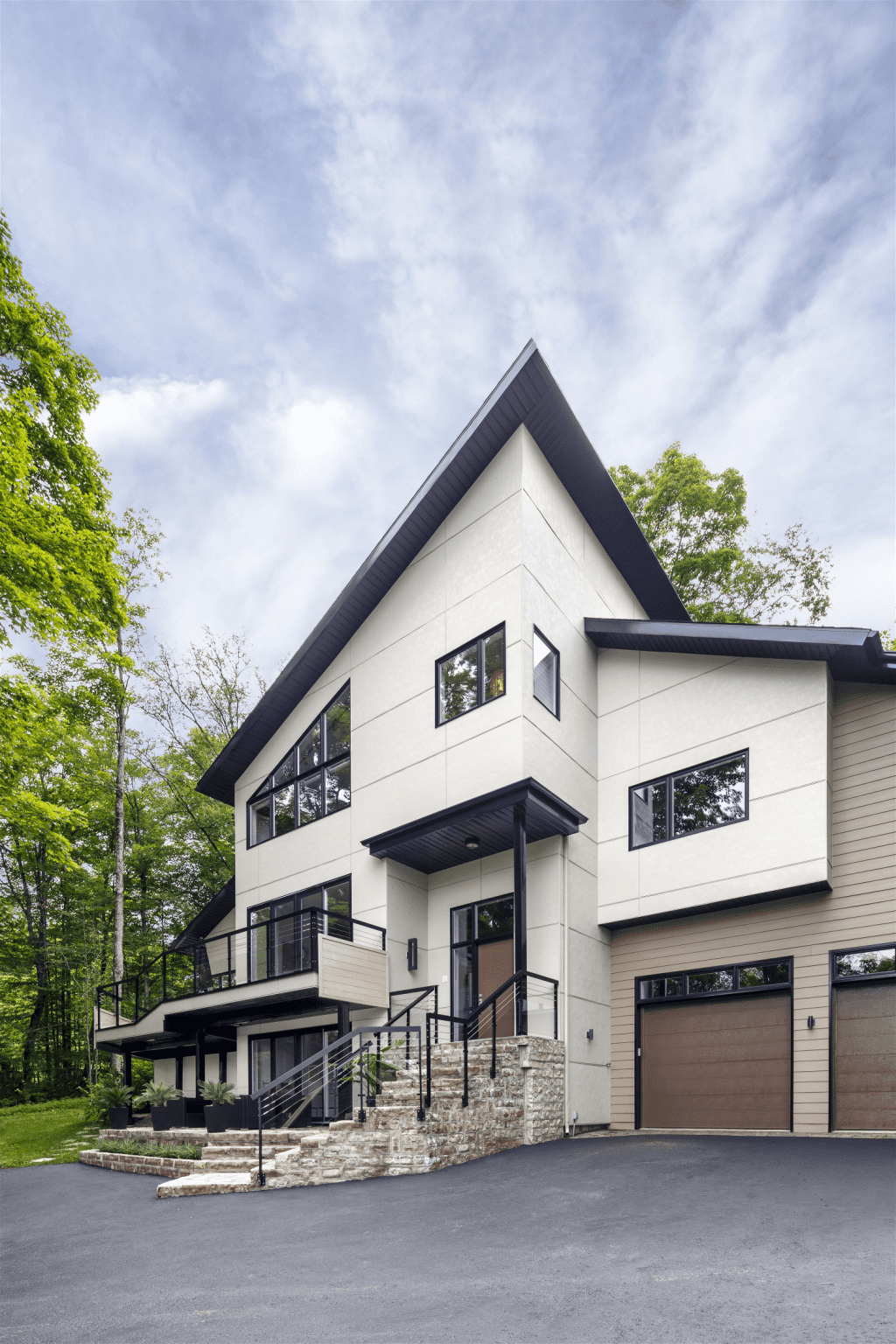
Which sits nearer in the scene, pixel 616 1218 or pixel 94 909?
pixel 616 1218

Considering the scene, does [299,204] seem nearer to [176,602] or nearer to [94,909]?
[94,909]

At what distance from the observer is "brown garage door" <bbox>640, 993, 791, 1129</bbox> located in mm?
10648

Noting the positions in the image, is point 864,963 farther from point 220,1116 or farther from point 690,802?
point 220,1116

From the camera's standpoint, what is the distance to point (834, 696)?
1105cm

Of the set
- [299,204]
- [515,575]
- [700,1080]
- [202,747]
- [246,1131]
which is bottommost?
[246,1131]

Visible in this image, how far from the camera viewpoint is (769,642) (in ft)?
36.1

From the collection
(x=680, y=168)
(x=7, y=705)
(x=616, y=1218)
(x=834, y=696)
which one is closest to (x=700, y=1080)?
(x=834, y=696)

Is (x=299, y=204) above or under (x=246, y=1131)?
above

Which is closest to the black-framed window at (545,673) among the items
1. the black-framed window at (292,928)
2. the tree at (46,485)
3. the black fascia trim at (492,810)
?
the black fascia trim at (492,810)

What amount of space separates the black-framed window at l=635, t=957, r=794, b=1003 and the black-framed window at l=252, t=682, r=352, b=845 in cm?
575

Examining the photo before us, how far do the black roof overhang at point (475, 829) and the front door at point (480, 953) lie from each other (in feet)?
2.72

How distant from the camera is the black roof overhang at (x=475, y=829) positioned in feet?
36.7

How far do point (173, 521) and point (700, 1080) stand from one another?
1984 centimetres

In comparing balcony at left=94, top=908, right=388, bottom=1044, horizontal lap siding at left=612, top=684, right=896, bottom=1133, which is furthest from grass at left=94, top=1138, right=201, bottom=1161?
horizontal lap siding at left=612, top=684, right=896, bottom=1133
